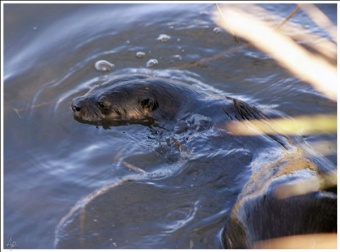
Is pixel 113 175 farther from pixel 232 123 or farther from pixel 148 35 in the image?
pixel 148 35

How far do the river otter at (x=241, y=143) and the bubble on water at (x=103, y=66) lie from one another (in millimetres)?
554

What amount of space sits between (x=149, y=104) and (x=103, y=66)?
0.99m

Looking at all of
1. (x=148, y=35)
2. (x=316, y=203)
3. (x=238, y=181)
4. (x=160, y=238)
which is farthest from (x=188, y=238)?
(x=148, y=35)

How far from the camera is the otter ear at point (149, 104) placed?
5.18 m

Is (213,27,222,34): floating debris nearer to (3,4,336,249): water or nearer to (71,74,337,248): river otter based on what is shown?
(3,4,336,249): water

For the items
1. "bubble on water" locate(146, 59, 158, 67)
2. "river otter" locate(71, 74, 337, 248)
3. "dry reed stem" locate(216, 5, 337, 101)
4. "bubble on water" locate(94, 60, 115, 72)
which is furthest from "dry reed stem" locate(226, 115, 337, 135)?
"bubble on water" locate(94, 60, 115, 72)

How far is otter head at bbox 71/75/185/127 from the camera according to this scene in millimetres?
5172

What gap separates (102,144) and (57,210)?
34.4 inches

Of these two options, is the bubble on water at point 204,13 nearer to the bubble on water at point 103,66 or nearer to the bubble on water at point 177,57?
the bubble on water at point 177,57

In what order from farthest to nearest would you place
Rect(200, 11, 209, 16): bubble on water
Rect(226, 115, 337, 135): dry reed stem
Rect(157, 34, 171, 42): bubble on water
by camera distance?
Rect(200, 11, 209, 16): bubble on water
Rect(157, 34, 171, 42): bubble on water
Rect(226, 115, 337, 135): dry reed stem

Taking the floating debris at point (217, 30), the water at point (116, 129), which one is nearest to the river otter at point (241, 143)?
the water at point (116, 129)

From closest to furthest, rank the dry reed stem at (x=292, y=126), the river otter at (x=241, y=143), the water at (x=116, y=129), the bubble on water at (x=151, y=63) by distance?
Result: the river otter at (x=241, y=143)
the water at (x=116, y=129)
the dry reed stem at (x=292, y=126)
the bubble on water at (x=151, y=63)

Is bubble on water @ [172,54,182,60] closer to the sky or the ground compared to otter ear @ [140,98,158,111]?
closer to the sky

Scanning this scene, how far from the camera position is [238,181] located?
13.9 ft
